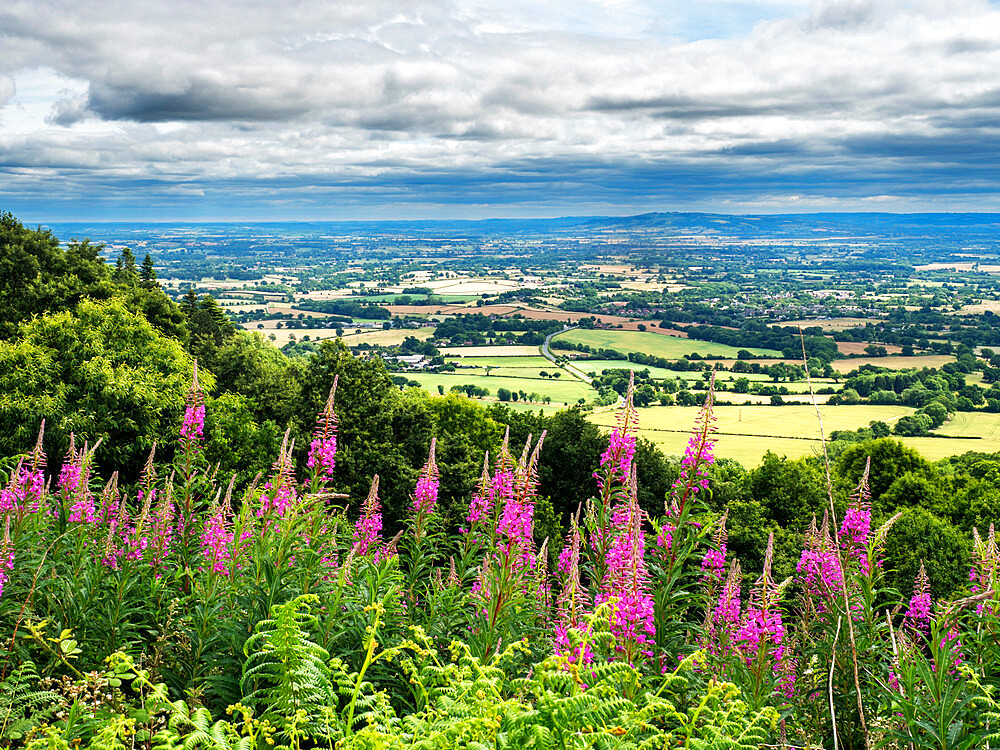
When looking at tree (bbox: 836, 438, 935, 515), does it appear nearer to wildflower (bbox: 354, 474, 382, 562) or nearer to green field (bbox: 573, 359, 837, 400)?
green field (bbox: 573, 359, 837, 400)

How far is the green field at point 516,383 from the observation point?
2317 inches

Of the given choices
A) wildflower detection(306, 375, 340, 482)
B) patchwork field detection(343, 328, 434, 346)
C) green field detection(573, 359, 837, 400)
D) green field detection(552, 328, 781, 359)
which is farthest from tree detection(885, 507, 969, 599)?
patchwork field detection(343, 328, 434, 346)

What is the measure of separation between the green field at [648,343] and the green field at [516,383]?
18.4 metres

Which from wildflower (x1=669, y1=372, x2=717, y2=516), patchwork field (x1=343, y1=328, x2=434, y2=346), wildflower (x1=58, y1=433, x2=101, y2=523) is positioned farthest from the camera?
patchwork field (x1=343, y1=328, x2=434, y2=346)

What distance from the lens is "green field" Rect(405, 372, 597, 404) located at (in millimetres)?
58844

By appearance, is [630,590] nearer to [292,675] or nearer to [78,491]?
[292,675]

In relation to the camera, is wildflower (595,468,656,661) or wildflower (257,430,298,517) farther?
wildflower (257,430,298,517)

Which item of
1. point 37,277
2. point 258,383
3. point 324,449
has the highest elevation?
point 37,277

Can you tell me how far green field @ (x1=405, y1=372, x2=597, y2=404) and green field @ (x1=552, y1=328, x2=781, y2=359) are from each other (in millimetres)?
18438

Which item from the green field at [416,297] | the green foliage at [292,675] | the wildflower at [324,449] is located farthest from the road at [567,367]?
the green foliage at [292,675]

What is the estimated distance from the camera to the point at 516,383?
65375 millimetres

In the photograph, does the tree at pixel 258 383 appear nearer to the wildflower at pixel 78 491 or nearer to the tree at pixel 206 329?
the tree at pixel 206 329

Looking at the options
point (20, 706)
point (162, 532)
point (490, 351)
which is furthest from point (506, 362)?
point (20, 706)

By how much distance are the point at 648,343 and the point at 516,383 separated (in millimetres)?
28543
